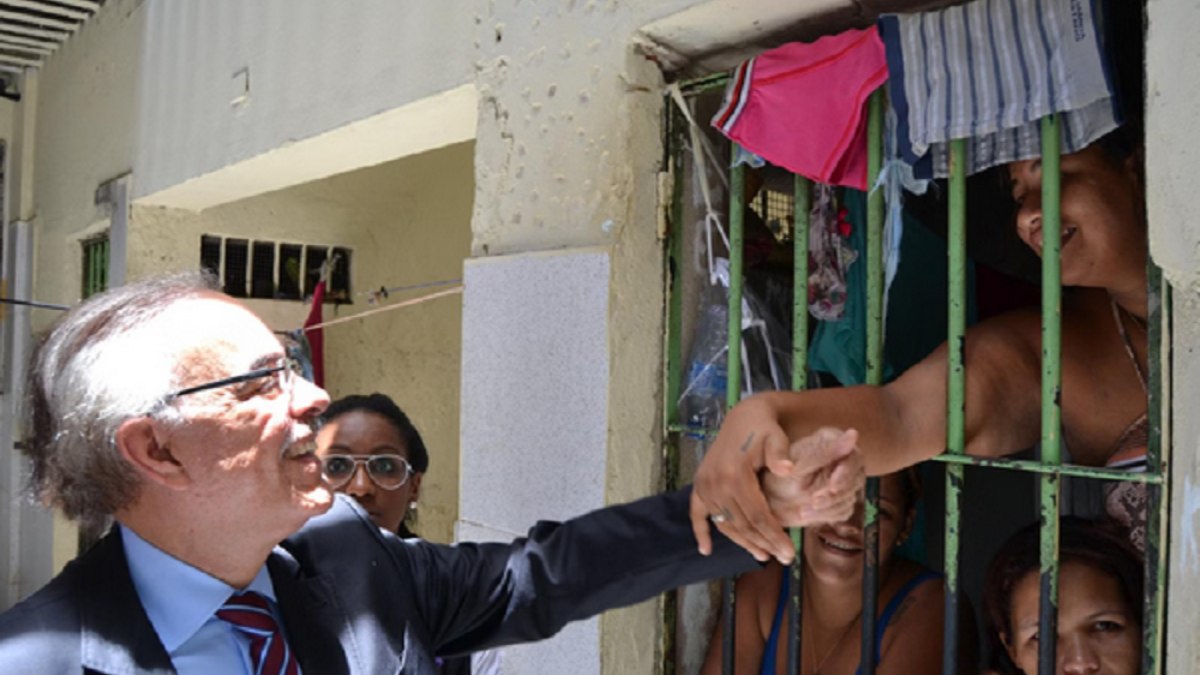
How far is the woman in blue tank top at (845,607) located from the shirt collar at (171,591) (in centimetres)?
123

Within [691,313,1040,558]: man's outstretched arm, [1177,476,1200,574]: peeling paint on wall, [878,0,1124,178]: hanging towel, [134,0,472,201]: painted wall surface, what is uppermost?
[134,0,472,201]: painted wall surface

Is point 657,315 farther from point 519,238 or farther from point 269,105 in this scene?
point 269,105

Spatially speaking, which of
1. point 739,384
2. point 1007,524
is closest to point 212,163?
point 739,384

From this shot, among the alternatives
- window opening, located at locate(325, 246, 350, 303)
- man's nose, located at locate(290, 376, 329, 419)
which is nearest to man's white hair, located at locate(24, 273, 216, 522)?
man's nose, located at locate(290, 376, 329, 419)

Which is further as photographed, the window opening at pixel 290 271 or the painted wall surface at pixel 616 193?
the window opening at pixel 290 271

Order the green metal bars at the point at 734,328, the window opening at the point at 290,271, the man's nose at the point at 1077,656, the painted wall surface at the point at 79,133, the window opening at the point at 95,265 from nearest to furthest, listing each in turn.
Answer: the man's nose at the point at 1077,656 → the green metal bars at the point at 734,328 → the painted wall surface at the point at 79,133 → the window opening at the point at 290,271 → the window opening at the point at 95,265

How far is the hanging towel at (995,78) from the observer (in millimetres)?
1684

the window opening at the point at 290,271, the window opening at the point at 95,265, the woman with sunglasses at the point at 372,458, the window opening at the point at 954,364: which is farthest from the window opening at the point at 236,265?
the window opening at the point at 954,364

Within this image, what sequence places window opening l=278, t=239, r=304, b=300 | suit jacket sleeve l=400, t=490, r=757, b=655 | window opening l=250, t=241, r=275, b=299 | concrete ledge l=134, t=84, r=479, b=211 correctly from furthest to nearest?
window opening l=278, t=239, r=304, b=300 < window opening l=250, t=241, r=275, b=299 < concrete ledge l=134, t=84, r=479, b=211 < suit jacket sleeve l=400, t=490, r=757, b=655

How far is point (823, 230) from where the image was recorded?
229 cm

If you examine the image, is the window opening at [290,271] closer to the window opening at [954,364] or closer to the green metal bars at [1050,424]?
the window opening at [954,364]

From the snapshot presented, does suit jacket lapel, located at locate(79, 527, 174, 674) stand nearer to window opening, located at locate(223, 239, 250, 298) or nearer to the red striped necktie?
the red striped necktie

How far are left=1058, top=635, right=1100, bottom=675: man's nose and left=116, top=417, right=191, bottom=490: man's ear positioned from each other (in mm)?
1591

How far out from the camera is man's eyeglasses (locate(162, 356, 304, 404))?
1.68 metres
